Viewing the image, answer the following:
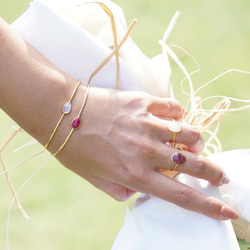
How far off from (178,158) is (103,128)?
0.44 ft

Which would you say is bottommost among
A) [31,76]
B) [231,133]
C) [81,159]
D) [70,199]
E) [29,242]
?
[29,242]

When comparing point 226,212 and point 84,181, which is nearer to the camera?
point 226,212

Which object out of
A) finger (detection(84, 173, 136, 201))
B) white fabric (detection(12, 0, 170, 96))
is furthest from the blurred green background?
white fabric (detection(12, 0, 170, 96))

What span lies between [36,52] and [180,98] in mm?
1016

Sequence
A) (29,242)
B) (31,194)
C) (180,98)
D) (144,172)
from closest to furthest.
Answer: (144,172) → (29,242) → (31,194) → (180,98)

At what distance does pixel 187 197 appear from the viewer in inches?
28.4

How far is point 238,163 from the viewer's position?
81 centimetres

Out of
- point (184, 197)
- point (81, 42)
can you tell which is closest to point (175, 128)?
point (184, 197)

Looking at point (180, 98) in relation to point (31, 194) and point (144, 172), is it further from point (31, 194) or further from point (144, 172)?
point (144, 172)

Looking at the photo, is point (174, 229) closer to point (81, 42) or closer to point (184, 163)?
point (184, 163)

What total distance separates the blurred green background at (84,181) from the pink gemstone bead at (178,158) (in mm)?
791

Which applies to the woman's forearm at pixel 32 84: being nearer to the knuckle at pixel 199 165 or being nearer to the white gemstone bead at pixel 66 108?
the white gemstone bead at pixel 66 108

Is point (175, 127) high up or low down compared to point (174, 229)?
up

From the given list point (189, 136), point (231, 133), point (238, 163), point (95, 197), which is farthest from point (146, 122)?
point (231, 133)
